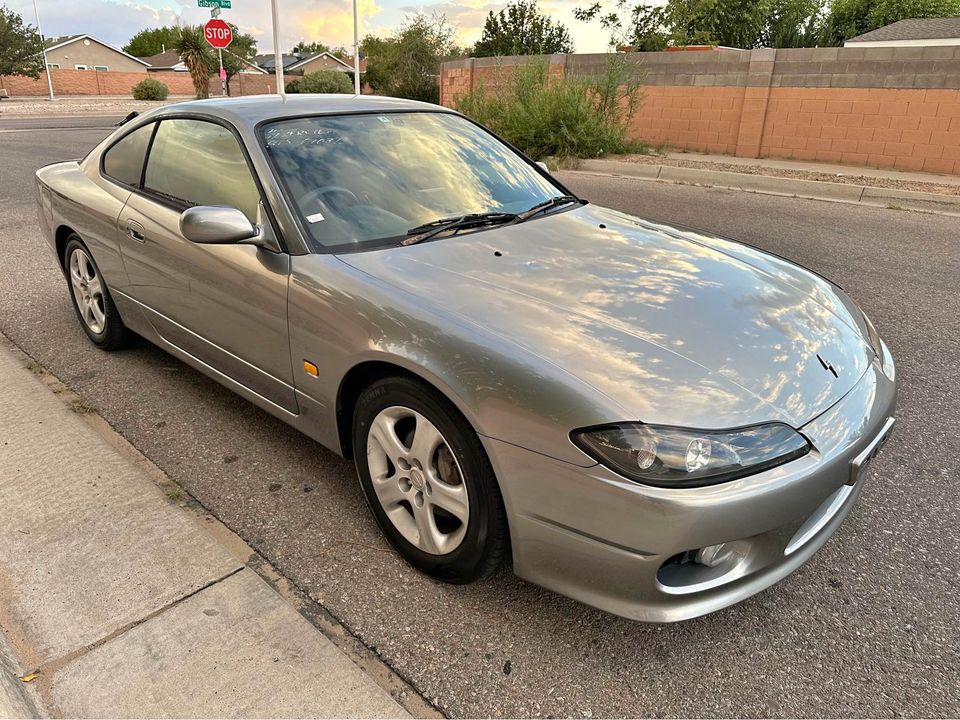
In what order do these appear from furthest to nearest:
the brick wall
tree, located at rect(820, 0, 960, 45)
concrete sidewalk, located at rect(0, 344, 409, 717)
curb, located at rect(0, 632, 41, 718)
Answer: the brick wall → tree, located at rect(820, 0, 960, 45) → concrete sidewalk, located at rect(0, 344, 409, 717) → curb, located at rect(0, 632, 41, 718)

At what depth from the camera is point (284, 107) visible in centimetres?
322

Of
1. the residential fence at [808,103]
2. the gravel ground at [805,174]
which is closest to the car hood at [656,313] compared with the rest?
the gravel ground at [805,174]

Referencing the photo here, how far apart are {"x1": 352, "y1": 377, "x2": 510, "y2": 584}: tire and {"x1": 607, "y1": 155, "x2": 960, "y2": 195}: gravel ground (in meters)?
10.3

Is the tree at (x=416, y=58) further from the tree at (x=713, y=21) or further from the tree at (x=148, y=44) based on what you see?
the tree at (x=148, y=44)

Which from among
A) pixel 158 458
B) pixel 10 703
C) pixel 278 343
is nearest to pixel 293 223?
pixel 278 343

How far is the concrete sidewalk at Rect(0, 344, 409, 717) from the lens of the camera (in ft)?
6.28

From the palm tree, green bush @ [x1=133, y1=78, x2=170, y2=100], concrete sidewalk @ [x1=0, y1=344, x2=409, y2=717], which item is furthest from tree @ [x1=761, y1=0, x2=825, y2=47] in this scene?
green bush @ [x1=133, y1=78, x2=170, y2=100]

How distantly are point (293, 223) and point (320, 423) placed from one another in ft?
2.50

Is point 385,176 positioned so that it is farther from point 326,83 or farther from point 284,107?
point 326,83

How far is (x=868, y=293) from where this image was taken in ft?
17.6

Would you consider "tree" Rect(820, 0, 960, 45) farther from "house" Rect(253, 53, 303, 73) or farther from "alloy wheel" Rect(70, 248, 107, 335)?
"house" Rect(253, 53, 303, 73)

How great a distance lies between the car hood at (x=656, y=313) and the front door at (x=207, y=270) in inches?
17.2

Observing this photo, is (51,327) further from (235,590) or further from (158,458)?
(235,590)

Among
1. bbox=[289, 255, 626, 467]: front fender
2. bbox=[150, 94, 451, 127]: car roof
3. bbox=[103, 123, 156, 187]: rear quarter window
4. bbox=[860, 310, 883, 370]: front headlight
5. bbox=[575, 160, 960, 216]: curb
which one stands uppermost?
bbox=[150, 94, 451, 127]: car roof
